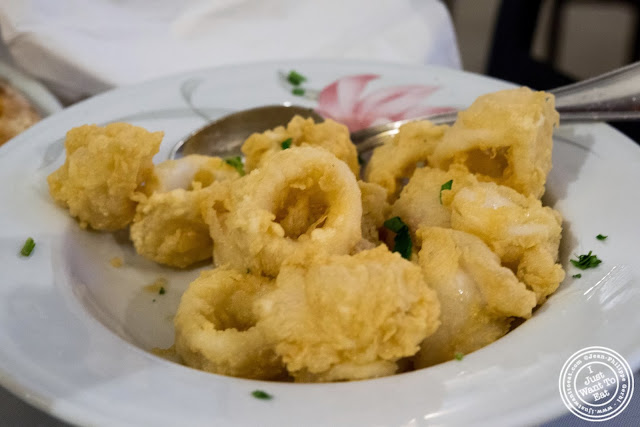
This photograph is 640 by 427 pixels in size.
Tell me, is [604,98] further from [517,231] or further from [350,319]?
[350,319]

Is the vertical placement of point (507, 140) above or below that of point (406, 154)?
above

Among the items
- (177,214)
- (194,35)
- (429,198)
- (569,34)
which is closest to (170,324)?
(177,214)

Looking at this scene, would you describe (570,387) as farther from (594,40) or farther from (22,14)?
(594,40)

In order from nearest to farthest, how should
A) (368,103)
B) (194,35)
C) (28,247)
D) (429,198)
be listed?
(28,247) → (429,198) → (368,103) → (194,35)

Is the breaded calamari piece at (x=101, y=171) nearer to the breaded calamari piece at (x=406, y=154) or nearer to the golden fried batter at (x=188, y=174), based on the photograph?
the golden fried batter at (x=188, y=174)

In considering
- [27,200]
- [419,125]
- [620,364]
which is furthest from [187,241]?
[620,364]
